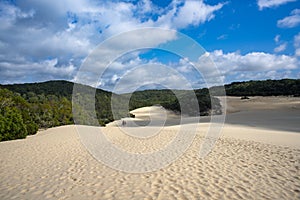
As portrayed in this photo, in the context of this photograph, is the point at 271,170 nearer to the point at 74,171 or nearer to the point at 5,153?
the point at 74,171

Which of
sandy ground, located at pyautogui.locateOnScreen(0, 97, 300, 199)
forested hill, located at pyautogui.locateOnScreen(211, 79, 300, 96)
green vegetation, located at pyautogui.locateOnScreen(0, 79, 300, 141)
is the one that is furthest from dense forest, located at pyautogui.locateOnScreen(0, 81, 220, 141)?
forested hill, located at pyautogui.locateOnScreen(211, 79, 300, 96)

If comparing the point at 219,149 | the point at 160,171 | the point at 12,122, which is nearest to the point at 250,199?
the point at 160,171

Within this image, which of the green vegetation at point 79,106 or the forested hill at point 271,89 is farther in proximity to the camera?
the forested hill at point 271,89

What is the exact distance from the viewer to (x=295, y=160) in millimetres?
7027

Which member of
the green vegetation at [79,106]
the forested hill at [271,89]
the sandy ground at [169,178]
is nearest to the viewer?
the sandy ground at [169,178]

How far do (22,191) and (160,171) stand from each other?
149 inches

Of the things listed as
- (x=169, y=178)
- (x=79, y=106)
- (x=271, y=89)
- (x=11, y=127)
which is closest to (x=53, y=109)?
(x=79, y=106)

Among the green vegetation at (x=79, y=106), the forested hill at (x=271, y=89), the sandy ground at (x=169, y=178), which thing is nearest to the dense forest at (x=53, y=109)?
the green vegetation at (x=79, y=106)

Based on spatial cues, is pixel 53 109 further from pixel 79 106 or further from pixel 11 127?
pixel 11 127

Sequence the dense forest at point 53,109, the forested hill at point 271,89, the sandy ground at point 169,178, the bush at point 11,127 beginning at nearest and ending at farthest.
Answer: the sandy ground at point 169,178
the bush at point 11,127
the dense forest at point 53,109
the forested hill at point 271,89

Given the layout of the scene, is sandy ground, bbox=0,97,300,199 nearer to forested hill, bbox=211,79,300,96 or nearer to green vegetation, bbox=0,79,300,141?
green vegetation, bbox=0,79,300,141

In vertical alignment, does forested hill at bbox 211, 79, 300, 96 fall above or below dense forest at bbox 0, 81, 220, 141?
above

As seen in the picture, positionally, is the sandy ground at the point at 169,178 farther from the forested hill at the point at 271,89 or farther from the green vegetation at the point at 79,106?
the forested hill at the point at 271,89

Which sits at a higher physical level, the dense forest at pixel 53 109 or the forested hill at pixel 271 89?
the forested hill at pixel 271 89
